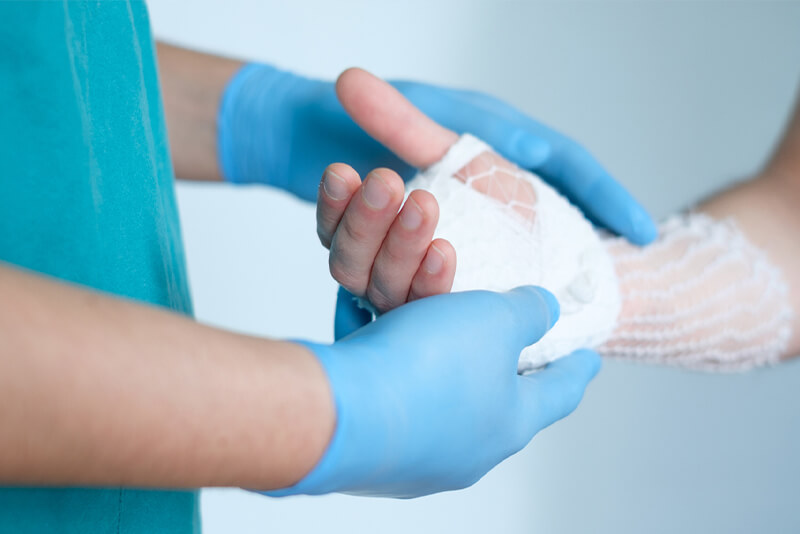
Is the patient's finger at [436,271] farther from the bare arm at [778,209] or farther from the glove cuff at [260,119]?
the bare arm at [778,209]

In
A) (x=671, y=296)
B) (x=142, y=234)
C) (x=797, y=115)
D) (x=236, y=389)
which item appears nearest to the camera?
(x=236, y=389)

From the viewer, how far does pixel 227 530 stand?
5.03 feet

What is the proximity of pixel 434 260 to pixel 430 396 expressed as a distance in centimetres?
14

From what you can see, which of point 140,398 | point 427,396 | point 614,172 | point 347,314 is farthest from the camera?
point 614,172

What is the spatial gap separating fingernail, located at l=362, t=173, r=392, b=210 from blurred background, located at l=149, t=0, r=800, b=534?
104 cm

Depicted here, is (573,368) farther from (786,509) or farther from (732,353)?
(786,509)

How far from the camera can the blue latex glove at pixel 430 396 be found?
49cm

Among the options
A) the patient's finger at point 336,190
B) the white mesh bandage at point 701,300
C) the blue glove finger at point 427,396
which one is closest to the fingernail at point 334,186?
the patient's finger at point 336,190

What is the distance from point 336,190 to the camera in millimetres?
610

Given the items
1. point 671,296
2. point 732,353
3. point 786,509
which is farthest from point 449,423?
point 786,509

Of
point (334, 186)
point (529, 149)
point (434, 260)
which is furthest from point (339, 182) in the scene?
point (529, 149)

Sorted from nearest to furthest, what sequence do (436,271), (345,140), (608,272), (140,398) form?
(140,398) → (436,271) → (608,272) → (345,140)

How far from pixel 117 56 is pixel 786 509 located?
5.35ft

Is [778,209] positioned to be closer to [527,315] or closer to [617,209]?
[617,209]
